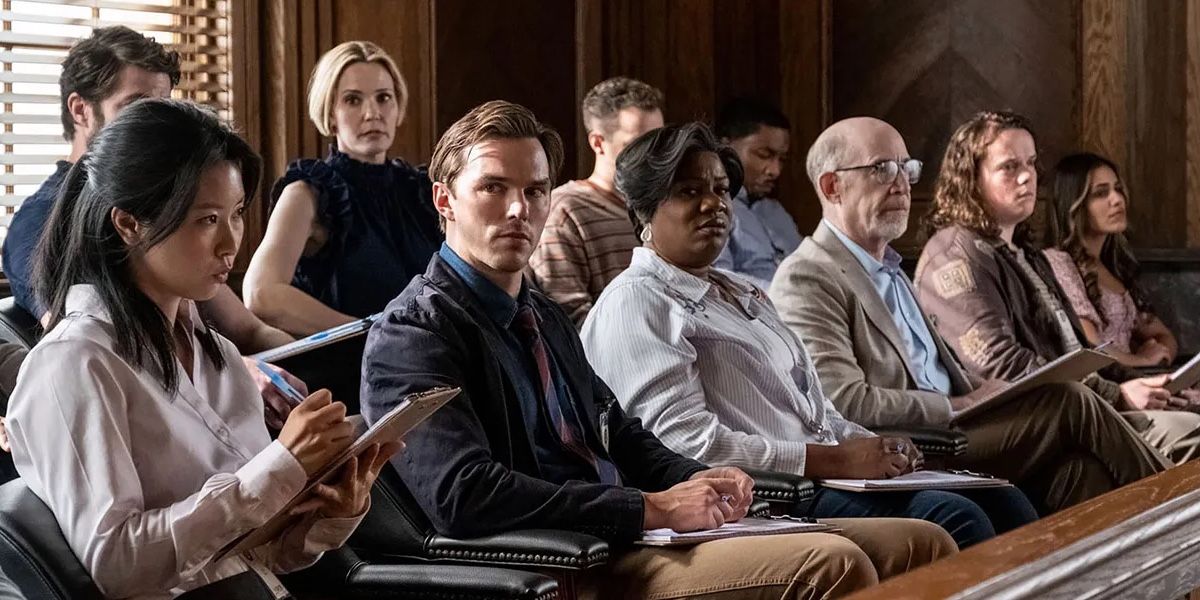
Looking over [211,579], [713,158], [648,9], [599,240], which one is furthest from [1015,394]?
[648,9]

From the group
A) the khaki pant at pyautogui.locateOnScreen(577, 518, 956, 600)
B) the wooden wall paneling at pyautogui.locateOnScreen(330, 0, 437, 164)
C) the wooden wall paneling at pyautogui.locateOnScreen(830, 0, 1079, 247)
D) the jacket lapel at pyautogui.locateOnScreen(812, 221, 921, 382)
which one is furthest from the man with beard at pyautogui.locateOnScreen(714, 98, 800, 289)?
the khaki pant at pyautogui.locateOnScreen(577, 518, 956, 600)

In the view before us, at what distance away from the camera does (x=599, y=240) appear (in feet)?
14.4

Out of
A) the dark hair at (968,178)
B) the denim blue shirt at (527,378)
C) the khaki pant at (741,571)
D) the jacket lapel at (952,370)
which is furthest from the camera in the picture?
the dark hair at (968,178)

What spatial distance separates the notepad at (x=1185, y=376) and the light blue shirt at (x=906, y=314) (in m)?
0.68

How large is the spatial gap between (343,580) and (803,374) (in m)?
1.26

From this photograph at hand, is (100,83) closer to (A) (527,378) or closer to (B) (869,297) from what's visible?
(A) (527,378)

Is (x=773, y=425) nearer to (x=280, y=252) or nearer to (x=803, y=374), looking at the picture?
(x=803, y=374)

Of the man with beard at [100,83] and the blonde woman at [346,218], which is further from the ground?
the man with beard at [100,83]

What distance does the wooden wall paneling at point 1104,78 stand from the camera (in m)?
5.59

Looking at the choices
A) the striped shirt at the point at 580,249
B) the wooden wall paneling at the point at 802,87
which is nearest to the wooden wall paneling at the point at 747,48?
the wooden wall paneling at the point at 802,87

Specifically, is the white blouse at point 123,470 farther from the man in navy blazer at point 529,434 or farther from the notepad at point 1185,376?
the notepad at point 1185,376

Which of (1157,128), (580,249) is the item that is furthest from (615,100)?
(1157,128)

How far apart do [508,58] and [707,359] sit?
252 centimetres

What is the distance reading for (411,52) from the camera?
4.81 metres
